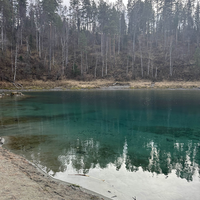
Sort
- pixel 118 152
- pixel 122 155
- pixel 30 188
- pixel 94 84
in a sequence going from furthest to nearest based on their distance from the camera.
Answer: pixel 94 84
pixel 118 152
pixel 122 155
pixel 30 188

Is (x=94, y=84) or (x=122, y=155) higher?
(x=94, y=84)

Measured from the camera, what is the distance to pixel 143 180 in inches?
226

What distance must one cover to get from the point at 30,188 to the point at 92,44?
63.3 metres

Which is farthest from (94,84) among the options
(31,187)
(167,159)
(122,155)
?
(31,187)

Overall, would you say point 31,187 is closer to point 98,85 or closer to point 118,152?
point 118,152

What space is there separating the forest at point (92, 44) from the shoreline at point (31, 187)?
39.8 m

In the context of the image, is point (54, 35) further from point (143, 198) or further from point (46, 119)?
point (143, 198)

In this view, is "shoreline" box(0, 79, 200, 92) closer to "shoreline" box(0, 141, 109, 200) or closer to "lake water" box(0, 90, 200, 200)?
"lake water" box(0, 90, 200, 200)

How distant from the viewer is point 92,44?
63.9 m

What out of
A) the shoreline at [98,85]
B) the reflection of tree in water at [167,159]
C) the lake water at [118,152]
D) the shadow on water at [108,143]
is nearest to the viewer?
the lake water at [118,152]

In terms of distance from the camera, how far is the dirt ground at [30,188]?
3903 mm

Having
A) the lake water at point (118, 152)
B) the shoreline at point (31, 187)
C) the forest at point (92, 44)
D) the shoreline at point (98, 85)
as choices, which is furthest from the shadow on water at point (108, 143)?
the forest at point (92, 44)

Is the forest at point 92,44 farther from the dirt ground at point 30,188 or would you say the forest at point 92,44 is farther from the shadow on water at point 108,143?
the dirt ground at point 30,188

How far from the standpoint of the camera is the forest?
4778cm
